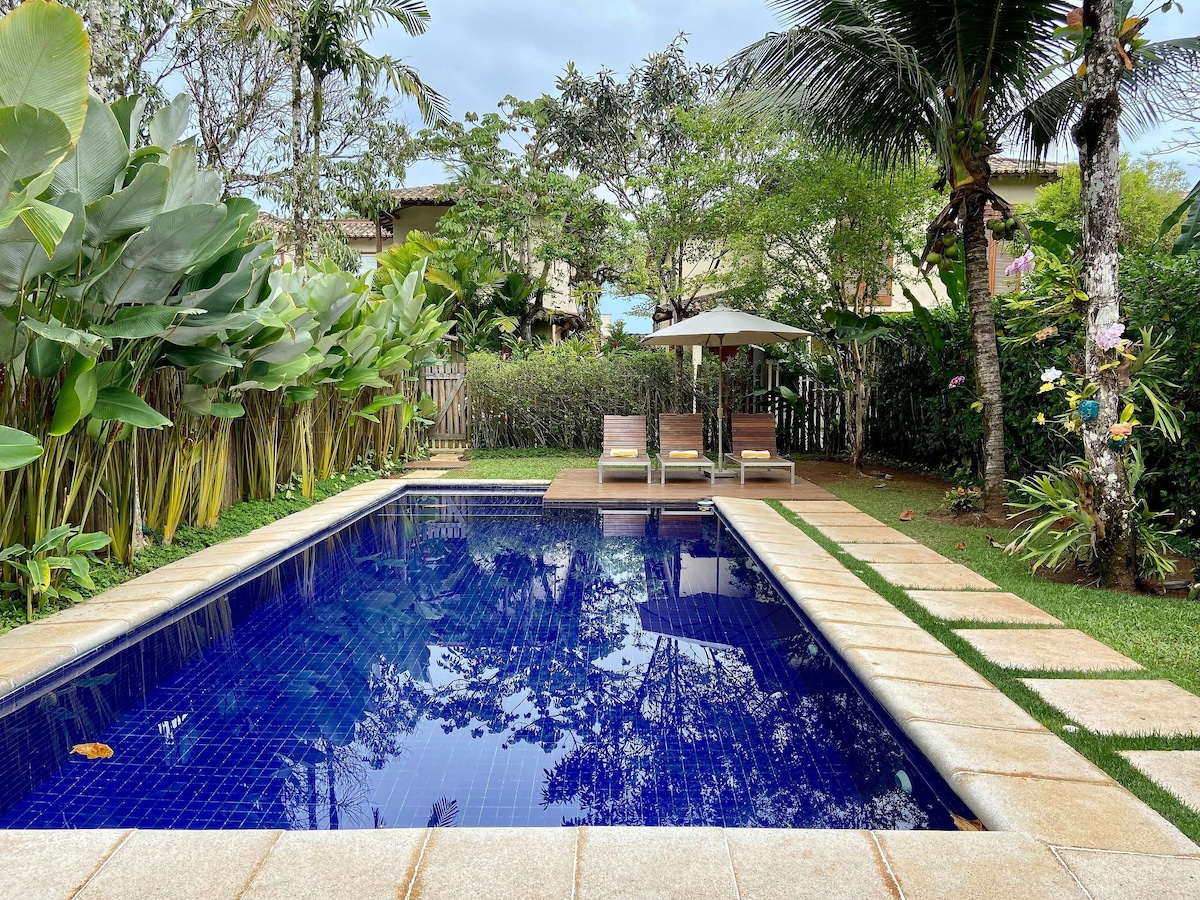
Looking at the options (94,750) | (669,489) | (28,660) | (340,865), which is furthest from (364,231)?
(340,865)

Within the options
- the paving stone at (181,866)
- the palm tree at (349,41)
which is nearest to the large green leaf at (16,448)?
the paving stone at (181,866)

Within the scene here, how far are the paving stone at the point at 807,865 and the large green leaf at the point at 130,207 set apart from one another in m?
4.34

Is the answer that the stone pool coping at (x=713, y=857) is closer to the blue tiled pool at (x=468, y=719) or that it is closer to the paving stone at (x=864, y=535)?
the blue tiled pool at (x=468, y=719)

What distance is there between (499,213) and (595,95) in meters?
3.64

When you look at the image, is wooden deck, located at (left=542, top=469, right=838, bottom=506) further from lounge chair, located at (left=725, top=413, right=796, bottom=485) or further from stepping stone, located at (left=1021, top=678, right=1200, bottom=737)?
stepping stone, located at (left=1021, top=678, right=1200, bottom=737)

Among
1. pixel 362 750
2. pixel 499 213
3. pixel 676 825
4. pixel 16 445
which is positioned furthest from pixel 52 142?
pixel 499 213

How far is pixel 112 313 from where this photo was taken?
4.86m

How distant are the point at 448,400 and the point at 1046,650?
11672 mm

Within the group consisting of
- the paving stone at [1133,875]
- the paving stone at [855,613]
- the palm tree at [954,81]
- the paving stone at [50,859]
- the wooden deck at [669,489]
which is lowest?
the paving stone at [50,859]

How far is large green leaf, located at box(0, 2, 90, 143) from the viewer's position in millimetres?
3529

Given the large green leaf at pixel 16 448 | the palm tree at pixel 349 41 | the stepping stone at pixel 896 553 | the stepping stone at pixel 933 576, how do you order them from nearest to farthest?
the large green leaf at pixel 16 448
the stepping stone at pixel 933 576
the stepping stone at pixel 896 553
the palm tree at pixel 349 41

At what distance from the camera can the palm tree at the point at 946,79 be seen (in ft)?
22.7

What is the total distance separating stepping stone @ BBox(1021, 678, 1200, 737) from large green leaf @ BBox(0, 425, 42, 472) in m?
4.61

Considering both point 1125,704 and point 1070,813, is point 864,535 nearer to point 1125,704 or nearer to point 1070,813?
point 1125,704
